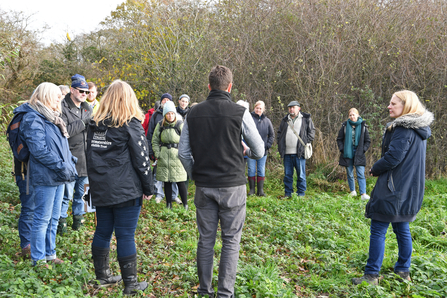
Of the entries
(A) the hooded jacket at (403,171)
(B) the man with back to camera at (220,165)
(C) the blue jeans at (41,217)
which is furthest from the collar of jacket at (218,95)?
(C) the blue jeans at (41,217)

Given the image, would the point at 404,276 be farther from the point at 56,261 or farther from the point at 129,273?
the point at 56,261

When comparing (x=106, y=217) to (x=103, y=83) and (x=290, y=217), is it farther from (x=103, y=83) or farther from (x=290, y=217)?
(x=103, y=83)

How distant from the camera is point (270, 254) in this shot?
16.2 ft

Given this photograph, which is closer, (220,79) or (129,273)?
(220,79)

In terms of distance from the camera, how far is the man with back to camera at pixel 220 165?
10.5ft

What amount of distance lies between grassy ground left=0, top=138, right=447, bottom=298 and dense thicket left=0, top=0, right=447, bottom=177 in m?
3.64

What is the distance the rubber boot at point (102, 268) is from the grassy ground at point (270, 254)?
11 centimetres

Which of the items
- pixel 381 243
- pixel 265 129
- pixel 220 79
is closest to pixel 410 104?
pixel 381 243

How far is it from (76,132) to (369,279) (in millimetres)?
4257

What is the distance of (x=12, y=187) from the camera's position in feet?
25.0

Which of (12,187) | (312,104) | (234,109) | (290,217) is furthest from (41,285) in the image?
(312,104)

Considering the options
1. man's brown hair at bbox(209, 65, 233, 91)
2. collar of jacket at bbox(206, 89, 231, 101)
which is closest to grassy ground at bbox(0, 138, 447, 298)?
collar of jacket at bbox(206, 89, 231, 101)

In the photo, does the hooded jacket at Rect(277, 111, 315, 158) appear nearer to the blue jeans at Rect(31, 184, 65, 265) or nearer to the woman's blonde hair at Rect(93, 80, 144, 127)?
the woman's blonde hair at Rect(93, 80, 144, 127)

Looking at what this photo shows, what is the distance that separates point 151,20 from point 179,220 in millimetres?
9690
